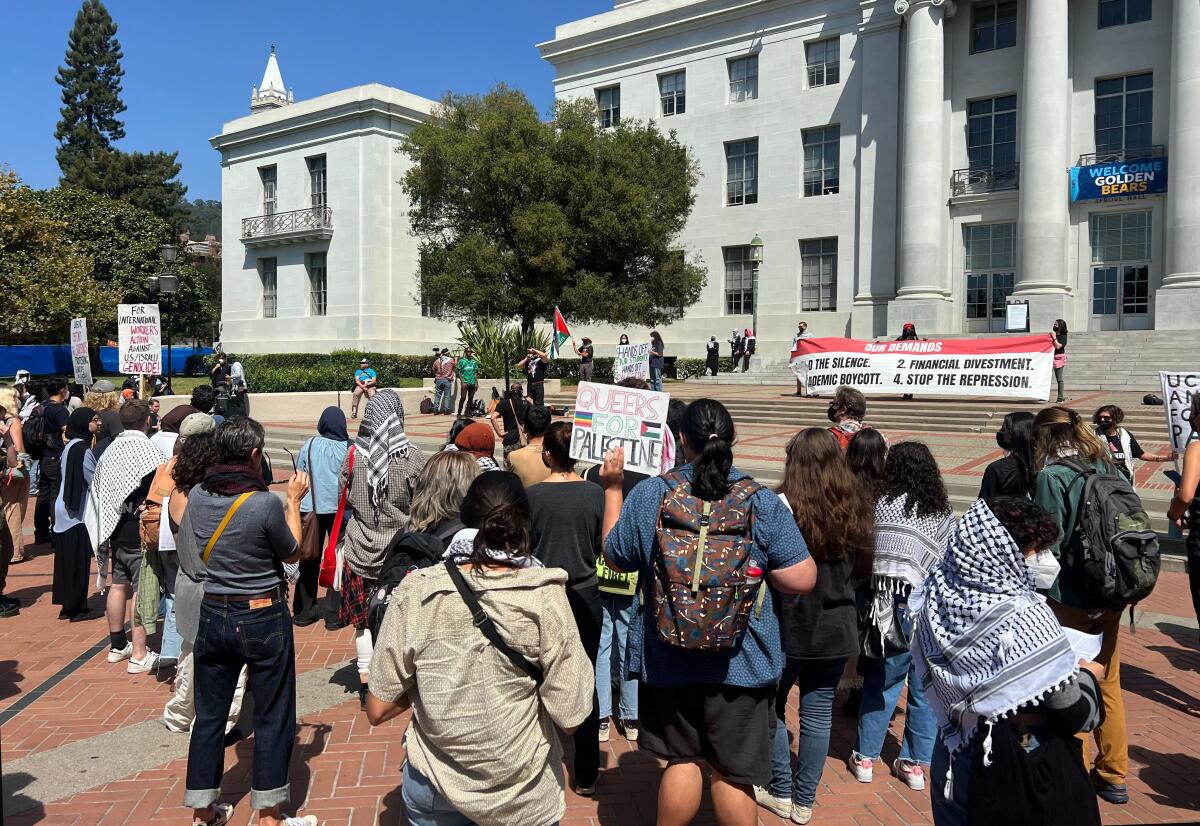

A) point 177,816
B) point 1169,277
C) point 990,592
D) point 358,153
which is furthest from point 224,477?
point 358,153

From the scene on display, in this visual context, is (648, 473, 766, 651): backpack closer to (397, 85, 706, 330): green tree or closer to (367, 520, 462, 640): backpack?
A: (367, 520, 462, 640): backpack

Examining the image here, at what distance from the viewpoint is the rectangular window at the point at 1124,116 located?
27.5 metres

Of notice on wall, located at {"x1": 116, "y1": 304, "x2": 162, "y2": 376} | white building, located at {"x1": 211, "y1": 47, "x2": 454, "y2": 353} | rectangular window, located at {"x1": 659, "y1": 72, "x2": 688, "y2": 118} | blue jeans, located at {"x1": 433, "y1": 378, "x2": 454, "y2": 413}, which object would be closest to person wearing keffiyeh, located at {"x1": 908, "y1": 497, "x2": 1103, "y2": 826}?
notice on wall, located at {"x1": 116, "y1": 304, "x2": 162, "y2": 376}

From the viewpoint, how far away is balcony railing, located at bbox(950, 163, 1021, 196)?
2939cm

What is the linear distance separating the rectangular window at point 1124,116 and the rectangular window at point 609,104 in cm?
1861

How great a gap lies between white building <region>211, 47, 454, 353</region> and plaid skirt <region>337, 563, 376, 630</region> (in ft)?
112

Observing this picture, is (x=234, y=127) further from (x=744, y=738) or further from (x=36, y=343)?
(x=744, y=738)

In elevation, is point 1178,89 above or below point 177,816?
above

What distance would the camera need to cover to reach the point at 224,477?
3984 millimetres

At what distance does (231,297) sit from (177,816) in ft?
142

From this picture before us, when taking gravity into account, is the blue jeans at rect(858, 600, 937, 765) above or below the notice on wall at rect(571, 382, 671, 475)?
below

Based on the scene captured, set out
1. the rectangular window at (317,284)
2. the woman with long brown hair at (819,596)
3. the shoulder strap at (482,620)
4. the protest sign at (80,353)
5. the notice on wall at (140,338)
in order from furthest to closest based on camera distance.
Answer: the rectangular window at (317,284) < the protest sign at (80,353) < the notice on wall at (140,338) < the woman with long brown hair at (819,596) < the shoulder strap at (482,620)

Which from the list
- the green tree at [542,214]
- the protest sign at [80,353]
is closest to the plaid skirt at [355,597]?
the protest sign at [80,353]

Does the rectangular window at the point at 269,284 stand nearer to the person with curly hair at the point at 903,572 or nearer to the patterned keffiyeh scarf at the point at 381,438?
the patterned keffiyeh scarf at the point at 381,438
